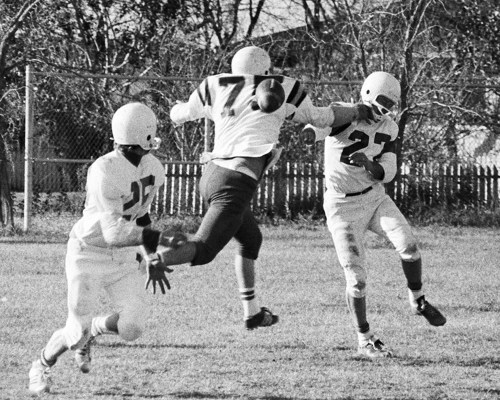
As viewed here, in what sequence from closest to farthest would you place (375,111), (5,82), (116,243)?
(116,243), (375,111), (5,82)

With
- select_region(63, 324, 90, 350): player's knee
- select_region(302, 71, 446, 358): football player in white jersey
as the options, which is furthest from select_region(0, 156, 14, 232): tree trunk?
select_region(63, 324, 90, 350): player's knee

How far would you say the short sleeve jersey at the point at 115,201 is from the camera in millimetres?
5699

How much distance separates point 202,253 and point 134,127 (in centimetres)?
81

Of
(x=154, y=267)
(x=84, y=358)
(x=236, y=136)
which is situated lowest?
(x=84, y=358)

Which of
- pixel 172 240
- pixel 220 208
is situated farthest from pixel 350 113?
pixel 172 240

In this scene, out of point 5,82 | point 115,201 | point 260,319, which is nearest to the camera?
point 115,201

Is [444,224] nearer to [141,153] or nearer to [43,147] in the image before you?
[43,147]

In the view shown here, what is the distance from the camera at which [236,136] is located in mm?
6379

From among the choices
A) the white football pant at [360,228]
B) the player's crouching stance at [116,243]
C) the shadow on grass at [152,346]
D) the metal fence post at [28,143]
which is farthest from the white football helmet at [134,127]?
the metal fence post at [28,143]

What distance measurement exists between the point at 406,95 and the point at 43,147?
5.90 metres

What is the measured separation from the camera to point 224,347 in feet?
23.7

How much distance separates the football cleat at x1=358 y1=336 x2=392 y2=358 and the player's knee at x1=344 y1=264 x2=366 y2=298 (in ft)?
1.07

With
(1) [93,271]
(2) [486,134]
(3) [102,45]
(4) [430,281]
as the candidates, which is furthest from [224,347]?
(3) [102,45]

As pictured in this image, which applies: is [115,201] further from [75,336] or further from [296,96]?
[296,96]
